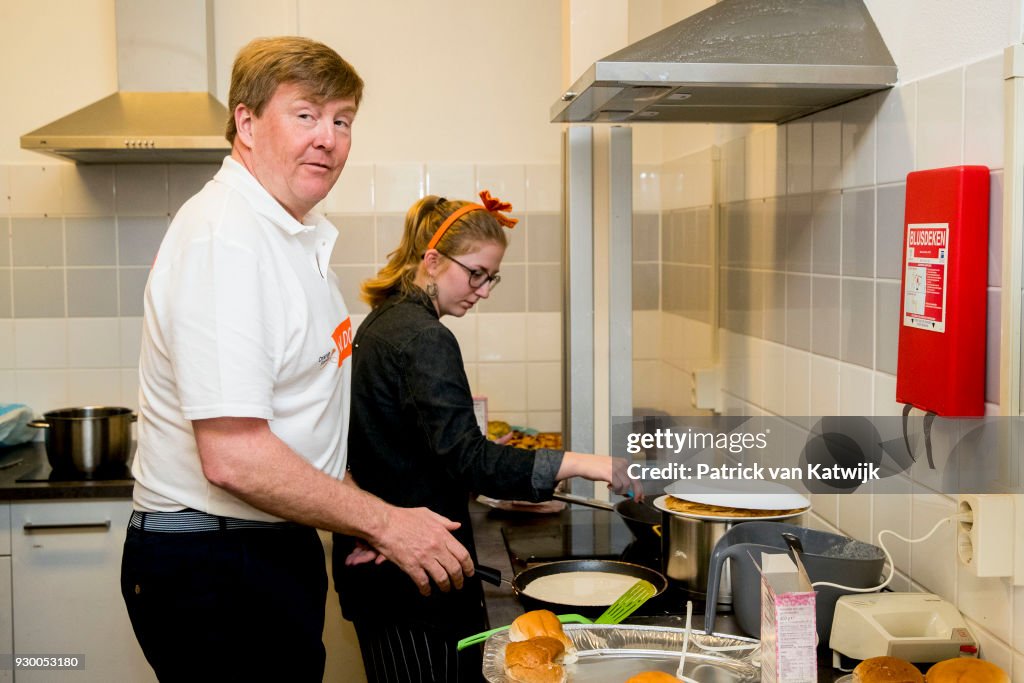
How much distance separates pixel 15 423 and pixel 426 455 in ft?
5.33

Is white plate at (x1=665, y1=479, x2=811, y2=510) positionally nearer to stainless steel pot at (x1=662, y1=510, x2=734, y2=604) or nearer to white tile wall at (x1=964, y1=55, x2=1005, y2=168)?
stainless steel pot at (x1=662, y1=510, x2=734, y2=604)

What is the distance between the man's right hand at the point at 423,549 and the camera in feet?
5.44

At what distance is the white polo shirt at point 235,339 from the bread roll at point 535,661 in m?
0.47

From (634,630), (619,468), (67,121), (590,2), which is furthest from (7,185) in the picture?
(634,630)

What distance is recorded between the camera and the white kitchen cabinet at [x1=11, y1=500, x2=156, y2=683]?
2.61 meters

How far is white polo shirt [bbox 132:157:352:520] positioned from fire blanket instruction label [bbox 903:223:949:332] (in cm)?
86

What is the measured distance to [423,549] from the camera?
1.67 metres

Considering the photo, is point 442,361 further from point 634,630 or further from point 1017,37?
point 1017,37

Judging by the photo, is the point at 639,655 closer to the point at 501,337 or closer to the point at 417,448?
the point at 417,448

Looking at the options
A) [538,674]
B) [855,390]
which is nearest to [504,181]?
[855,390]

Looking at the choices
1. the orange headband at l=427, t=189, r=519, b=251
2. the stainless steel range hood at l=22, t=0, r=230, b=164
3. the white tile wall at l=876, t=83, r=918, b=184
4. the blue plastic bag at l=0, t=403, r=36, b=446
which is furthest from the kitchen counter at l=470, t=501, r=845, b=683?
the blue plastic bag at l=0, t=403, r=36, b=446

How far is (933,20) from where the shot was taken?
1467 mm

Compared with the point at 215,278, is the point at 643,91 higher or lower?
higher

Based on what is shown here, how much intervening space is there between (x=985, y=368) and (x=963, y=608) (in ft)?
1.08
